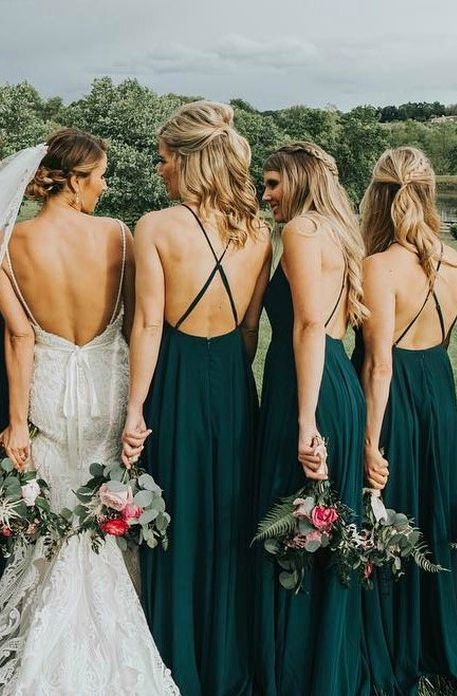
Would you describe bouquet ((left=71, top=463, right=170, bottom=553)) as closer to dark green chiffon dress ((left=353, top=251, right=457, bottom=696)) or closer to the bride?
the bride

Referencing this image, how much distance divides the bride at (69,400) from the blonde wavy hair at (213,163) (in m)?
0.42

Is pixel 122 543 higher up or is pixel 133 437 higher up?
pixel 133 437

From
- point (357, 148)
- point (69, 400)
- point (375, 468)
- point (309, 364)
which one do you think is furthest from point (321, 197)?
point (357, 148)

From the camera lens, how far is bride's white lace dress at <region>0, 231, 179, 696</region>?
11.7 ft

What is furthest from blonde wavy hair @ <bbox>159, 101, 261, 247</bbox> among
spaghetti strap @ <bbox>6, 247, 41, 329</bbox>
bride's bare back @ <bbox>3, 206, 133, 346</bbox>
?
spaghetti strap @ <bbox>6, 247, 41, 329</bbox>

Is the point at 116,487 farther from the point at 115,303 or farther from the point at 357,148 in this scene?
the point at 357,148

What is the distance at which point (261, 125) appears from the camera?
136 ft

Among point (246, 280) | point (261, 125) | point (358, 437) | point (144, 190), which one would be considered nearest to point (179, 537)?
point (358, 437)

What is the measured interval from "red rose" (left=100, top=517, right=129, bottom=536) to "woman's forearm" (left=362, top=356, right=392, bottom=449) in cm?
121

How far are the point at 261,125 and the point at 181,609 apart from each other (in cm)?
3955

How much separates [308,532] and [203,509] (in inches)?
23.1

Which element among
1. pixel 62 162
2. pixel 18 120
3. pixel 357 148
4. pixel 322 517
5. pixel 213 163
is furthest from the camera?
pixel 357 148

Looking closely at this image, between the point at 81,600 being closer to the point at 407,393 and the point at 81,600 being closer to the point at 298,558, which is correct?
the point at 298,558

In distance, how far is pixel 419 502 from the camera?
166 inches
